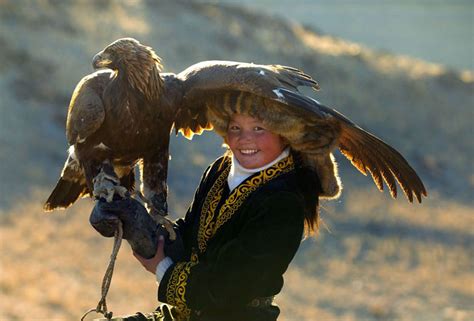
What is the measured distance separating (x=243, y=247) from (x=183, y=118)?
80 centimetres

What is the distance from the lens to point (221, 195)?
3387 millimetres

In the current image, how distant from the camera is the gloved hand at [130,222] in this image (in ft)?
10.6

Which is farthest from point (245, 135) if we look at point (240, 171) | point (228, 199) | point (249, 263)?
point (249, 263)

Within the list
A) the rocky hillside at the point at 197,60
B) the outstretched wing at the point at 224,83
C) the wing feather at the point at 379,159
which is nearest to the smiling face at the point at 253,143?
the outstretched wing at the point at 224,83

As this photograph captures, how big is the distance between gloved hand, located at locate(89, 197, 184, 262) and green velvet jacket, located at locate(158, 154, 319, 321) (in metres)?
0.13

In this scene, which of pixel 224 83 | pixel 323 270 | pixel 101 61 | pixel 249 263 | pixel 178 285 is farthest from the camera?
pixel 323 270

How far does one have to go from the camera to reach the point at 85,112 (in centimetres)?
342

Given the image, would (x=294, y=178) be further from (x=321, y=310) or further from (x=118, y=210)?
(x=321, y=310)

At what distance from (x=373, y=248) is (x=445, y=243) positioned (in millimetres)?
1418

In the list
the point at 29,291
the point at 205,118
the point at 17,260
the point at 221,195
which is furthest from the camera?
the point at 17,260

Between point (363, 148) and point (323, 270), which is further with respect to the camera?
point (323, 270)

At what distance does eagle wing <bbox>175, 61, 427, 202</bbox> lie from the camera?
10.3ft

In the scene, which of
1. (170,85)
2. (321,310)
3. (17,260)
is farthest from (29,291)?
(170,85)

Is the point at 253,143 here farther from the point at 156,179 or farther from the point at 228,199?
the point at 156,179
